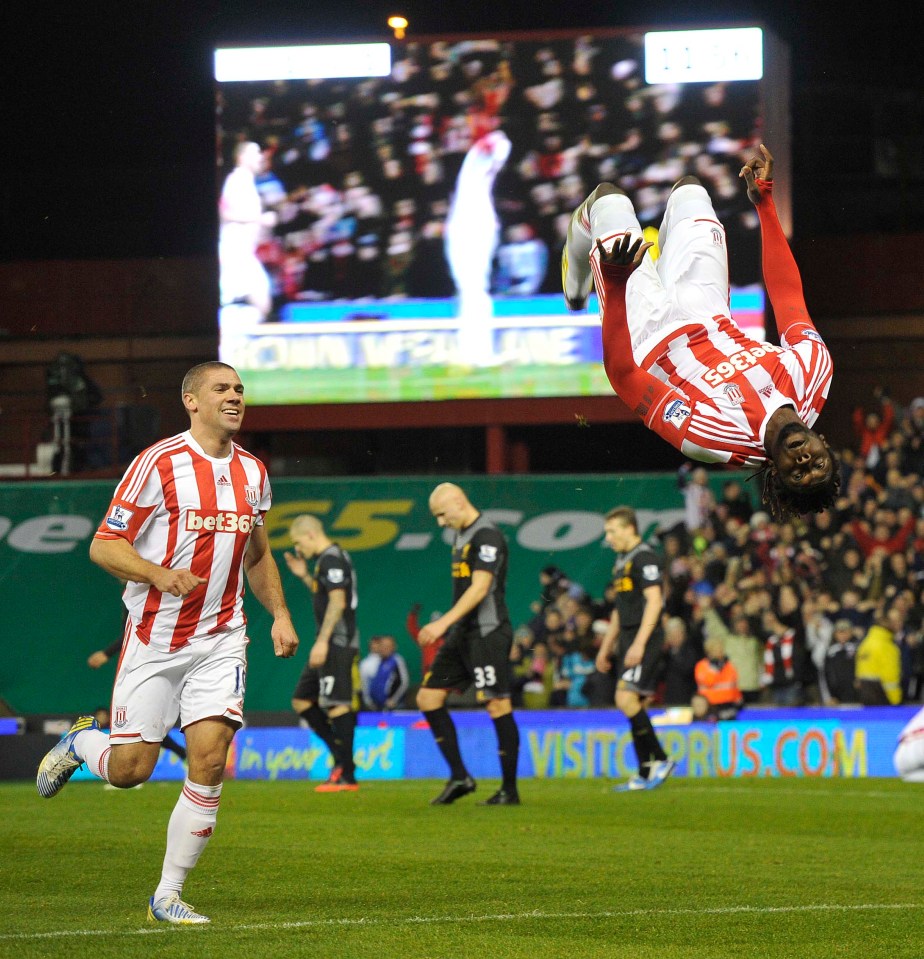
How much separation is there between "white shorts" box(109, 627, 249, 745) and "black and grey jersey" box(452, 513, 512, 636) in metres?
4.70

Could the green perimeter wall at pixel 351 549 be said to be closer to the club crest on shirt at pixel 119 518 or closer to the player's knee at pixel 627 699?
the player's knee at pixel 627 699

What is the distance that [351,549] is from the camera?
68.9 ft

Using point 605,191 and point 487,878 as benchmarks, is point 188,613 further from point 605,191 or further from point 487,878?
point 605,191

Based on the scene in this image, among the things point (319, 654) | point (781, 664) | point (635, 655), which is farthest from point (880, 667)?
point (319, 654)

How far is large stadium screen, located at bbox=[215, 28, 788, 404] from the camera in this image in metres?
19.3

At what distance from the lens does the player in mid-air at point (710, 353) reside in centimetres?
610

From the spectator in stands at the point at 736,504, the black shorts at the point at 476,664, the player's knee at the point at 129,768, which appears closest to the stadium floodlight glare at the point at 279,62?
the spectator in stands at the point at 736,504

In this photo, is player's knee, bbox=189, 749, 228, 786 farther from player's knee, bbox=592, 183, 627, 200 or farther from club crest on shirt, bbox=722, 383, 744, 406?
player's knee, bbox=592, 183, 627, 200

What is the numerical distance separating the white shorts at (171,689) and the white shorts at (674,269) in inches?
85.3

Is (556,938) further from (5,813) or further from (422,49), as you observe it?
(422,49)

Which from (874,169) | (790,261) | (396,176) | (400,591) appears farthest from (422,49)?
(790,261)

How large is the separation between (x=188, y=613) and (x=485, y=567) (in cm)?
479

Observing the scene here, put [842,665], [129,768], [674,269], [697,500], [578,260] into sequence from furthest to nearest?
[697,500], [842,665], [578,260], [674,269], [129,768]

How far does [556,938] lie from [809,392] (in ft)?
7.98
